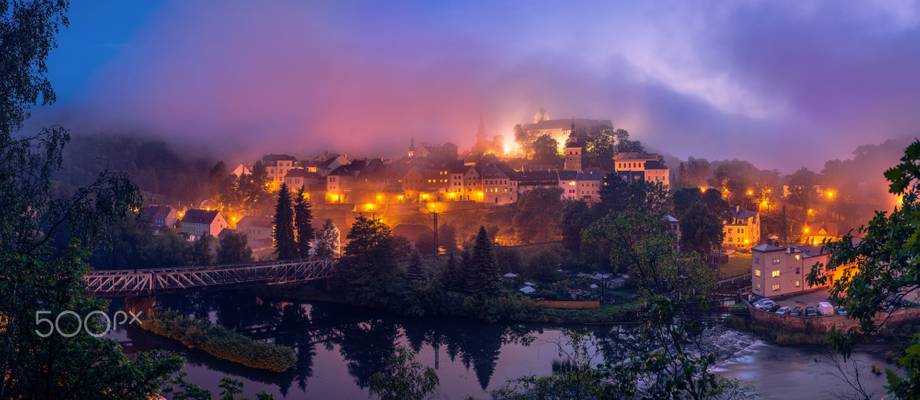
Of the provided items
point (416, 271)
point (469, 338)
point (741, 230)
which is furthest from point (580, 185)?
point (469, 338)

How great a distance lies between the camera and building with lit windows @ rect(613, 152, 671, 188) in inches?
2965

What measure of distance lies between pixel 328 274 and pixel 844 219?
5381 cm

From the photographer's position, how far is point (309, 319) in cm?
4100

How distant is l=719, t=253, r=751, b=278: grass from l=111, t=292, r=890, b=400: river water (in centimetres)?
1409

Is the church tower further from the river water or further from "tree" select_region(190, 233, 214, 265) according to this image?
the river water

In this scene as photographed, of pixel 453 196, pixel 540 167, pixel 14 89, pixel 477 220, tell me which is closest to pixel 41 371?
pixel 14 89

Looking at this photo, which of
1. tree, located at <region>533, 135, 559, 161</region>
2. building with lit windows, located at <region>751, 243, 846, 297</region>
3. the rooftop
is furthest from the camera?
tree, located at <region>533, 135, 559, 161</region>

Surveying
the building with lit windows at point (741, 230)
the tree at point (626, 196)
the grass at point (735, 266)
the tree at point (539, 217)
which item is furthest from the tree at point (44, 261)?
the building with lit windows at point (741, 230)

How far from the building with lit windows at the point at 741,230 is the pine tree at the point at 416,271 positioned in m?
30.9

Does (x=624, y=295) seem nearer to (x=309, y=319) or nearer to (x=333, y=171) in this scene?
(x=309, y=319)

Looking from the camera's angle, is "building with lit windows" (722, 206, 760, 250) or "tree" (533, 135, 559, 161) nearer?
"building with lit windows" (722, 206, 760, 250)

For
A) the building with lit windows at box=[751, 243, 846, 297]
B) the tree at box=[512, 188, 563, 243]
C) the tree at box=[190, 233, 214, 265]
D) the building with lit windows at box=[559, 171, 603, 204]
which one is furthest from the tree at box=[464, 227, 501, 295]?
the building with lit windows at box=[559, 171, 603, 204]

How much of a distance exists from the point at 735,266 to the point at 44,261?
50.4 meters

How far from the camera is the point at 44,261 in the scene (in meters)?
9.59
